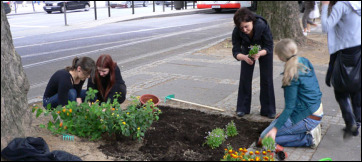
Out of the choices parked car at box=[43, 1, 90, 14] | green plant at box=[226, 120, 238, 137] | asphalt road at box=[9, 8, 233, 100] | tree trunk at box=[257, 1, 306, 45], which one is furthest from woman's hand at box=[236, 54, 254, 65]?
parked car at box=[43, 1, 90, 14]

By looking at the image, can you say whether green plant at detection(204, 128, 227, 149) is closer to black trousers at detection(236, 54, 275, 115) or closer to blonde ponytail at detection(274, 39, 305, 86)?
blonde ponytail at detection(274, 39, 305, 86)

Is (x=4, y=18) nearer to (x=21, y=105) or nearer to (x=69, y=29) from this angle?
(x=21, y=105)

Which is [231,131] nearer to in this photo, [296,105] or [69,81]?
[296,105]

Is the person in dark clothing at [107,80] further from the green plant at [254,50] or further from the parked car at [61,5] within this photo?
the parked car at [61,5]

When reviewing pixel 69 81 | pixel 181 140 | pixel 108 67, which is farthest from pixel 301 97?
pixel 69 81

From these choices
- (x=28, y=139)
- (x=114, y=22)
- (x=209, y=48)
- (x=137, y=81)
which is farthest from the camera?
(x=114, y=22)

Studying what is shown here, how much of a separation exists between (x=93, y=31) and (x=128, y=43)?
455cm

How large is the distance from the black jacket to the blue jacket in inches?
41.2

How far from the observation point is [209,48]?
11781 millimetres

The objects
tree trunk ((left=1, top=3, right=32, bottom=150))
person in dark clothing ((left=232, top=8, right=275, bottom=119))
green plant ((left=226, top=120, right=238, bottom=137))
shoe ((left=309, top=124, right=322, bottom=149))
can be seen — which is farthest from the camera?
person in dark clothing ((left=232, top=8, right=275, bottom=119))

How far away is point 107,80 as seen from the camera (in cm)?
507

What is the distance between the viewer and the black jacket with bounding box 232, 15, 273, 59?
5.12 m

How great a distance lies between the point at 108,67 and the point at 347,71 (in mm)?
2621

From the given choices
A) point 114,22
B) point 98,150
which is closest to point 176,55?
point 98,150
